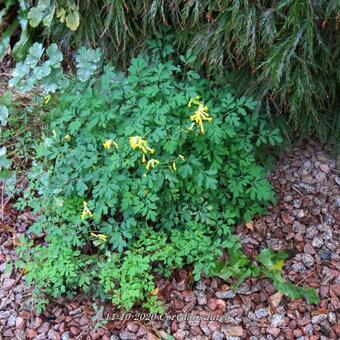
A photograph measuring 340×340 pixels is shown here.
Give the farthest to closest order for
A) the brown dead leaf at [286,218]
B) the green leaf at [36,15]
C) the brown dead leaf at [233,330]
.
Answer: the green leaf at [36,15] → the brown dead leaf at [286,218] → the brown dead leaf at [233,330]

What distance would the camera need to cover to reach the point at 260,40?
213 centimetres

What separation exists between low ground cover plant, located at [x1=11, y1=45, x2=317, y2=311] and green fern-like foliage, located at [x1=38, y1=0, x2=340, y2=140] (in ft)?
0.44

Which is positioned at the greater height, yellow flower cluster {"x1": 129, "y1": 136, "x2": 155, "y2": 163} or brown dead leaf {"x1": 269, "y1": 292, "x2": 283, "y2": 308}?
yellow flower cluster {"x1": 129, "y1": 136, "x2": 155, "y2": 163}

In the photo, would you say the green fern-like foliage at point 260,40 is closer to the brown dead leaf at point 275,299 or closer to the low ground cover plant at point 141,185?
the low ground cover plant at point 141,185

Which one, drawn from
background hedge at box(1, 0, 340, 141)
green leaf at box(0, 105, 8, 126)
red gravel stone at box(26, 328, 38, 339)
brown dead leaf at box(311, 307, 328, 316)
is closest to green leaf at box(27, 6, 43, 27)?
background hedge at box(1, 0, 340, 141)

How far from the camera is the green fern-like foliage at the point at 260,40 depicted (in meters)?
2.07

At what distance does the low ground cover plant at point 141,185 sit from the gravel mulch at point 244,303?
72mm

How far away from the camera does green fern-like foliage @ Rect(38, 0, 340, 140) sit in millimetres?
2070

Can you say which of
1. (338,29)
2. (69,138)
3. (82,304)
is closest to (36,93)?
(69,138)

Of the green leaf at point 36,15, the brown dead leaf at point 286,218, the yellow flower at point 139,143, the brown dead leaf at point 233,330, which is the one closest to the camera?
the yellow flower at point 139,143

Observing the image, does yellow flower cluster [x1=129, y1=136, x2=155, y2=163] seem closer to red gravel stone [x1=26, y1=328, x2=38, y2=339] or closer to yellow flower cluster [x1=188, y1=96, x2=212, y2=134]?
yellow flower cluster [x1=188, y1=96, x2=212, y2=134]

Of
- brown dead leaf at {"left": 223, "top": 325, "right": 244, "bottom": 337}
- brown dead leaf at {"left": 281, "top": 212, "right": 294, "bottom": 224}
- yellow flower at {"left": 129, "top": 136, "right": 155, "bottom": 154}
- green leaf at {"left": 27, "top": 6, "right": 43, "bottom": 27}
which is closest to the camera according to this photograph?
yellow flower at {"left": 129, "top": 136, "right": 155, "bottom": 154}

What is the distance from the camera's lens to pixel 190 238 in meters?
2.15

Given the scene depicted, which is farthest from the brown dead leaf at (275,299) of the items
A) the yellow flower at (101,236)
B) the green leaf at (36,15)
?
the green leaf at (36,15)
